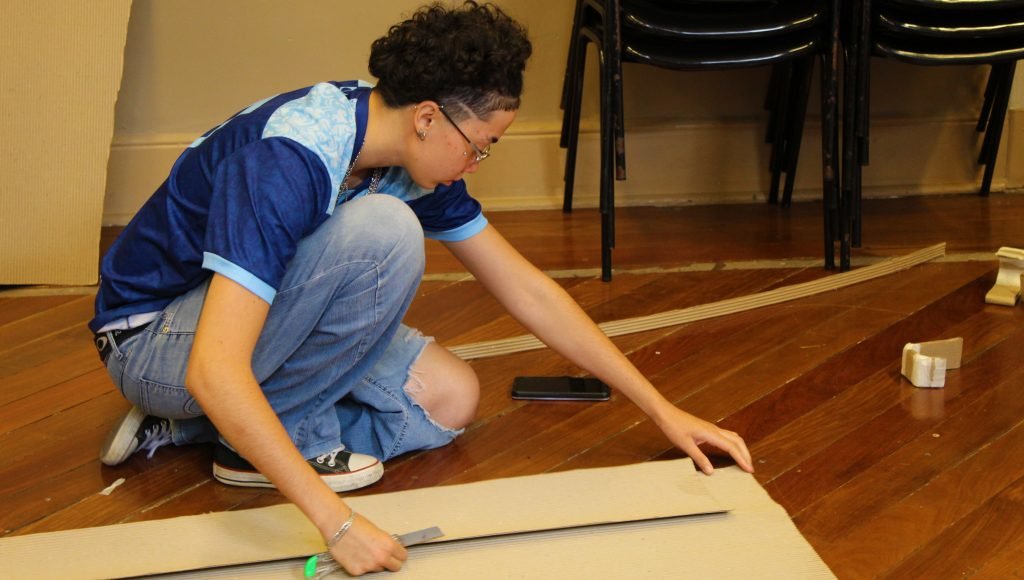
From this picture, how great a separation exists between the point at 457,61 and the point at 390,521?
568mm

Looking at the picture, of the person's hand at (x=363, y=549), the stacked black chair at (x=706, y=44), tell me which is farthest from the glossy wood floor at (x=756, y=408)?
the person's hand at (x=363, y=549)

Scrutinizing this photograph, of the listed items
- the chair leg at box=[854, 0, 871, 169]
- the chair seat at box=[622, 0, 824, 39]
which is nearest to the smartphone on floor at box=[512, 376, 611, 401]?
the chair seat at box=[622, 0, 824, 39]

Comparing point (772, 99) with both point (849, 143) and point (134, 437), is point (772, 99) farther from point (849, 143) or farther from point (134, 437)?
point (134, 437)

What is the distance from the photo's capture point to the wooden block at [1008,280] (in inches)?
86.8

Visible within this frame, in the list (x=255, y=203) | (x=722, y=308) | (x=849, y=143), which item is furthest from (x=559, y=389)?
(x=849, y=143)

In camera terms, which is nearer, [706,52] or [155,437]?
[155,437]

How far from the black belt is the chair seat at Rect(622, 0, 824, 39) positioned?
1249mm

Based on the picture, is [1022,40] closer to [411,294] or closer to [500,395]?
[500,395]

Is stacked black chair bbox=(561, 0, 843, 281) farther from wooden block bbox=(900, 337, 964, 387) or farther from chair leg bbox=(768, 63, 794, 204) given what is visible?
wooden block bbox=(900, 337, 964, 387)

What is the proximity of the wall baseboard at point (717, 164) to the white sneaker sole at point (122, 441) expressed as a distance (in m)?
1.51

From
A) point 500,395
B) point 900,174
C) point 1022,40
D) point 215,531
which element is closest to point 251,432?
point 215,531

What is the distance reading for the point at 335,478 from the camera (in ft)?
5.02

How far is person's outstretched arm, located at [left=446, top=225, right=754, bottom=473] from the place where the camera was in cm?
152

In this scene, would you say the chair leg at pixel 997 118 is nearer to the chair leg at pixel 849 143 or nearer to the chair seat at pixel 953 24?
the chair seat at pixel 953 24
